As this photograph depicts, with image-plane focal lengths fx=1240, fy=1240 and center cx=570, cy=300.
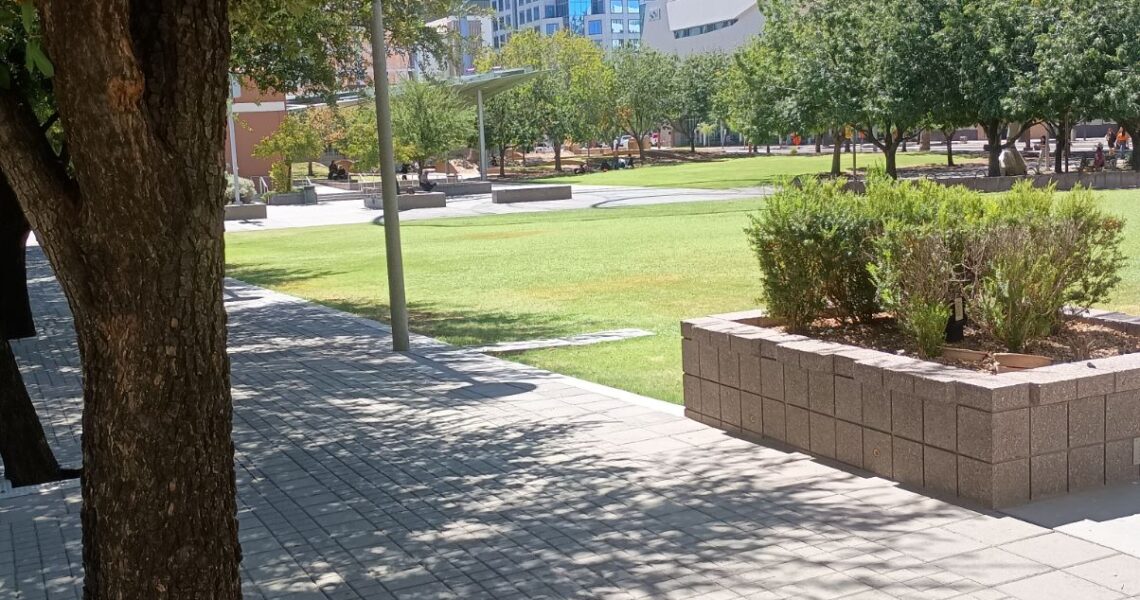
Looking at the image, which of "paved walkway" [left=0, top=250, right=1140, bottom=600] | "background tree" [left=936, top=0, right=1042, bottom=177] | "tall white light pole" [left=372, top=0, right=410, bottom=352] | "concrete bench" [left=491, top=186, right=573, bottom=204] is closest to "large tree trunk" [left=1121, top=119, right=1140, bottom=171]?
"background tree" [left=936, top=0, right=1042, bottom=177]

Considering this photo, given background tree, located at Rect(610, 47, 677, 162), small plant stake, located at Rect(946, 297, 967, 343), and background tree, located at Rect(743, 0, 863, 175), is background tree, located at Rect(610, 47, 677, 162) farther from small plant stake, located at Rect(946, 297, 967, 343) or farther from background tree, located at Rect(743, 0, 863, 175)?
small plant stake, located at Rect(946, 297, 967, 343)

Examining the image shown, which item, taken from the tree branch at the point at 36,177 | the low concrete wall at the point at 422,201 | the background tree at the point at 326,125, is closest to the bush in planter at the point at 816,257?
the tree branch at the point at 36,177

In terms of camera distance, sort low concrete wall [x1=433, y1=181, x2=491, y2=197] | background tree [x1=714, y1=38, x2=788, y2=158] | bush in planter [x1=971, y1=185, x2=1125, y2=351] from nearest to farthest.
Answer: bush in planter [x1=971, y1=185, x2=1125, y2=351] < background tree [x1=714, y1=38, x2=788, y2=158] < low concrete wall [x1=433, y1=181, x2=491, y2=197]

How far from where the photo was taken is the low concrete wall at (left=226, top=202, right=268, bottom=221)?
42375 mm

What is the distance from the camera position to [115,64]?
11.8 ft

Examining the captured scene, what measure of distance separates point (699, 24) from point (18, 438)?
11396 centimetres

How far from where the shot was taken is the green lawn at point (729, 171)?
5169cm

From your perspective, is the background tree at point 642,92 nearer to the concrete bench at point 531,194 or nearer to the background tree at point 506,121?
the background tree at point 506,121

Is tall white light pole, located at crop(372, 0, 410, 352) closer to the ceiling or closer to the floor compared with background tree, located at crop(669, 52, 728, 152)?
closer to the floor

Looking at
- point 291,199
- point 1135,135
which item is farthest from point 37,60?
point 291,199

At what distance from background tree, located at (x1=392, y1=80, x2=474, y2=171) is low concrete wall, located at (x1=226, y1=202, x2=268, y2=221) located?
887 centimetres

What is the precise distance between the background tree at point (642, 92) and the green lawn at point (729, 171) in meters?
7.23

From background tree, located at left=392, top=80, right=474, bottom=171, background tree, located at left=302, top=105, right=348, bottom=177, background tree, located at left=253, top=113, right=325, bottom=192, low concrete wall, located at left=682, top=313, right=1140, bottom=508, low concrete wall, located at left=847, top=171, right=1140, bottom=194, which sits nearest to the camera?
low concrete wall, located at left=682, top=313, right=1140, bottom=508

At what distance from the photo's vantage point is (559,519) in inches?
259
